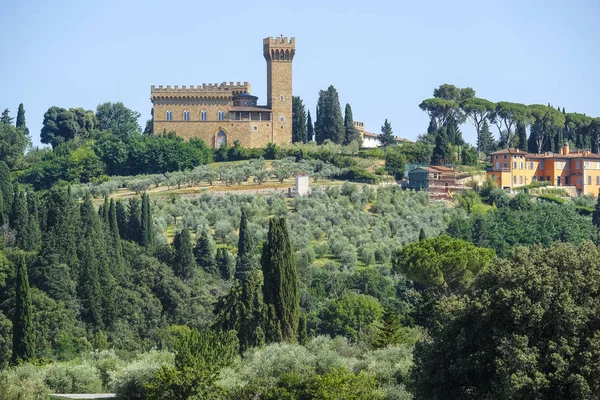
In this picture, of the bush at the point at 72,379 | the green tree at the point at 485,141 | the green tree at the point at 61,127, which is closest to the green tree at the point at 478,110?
the green tree at the point at 485,141

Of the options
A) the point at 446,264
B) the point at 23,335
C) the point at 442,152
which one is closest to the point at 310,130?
the point at 442,152

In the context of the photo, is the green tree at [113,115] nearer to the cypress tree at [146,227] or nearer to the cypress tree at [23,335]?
the cypress tree at [146,227]

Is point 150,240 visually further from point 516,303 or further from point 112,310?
point 516,303

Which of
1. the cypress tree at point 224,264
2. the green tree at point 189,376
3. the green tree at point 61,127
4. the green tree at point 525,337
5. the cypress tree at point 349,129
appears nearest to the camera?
the green tree at point 525,337

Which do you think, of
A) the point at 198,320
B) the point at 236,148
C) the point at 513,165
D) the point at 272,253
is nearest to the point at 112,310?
the point at 198,320

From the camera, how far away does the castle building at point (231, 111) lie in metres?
90.1

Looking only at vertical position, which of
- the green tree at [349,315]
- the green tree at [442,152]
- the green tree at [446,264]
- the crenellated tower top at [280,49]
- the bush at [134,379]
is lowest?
the green tree at [349,315]

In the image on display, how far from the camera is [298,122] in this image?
92.2m

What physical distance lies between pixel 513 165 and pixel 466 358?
58042mm

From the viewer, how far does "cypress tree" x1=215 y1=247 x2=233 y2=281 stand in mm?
64562

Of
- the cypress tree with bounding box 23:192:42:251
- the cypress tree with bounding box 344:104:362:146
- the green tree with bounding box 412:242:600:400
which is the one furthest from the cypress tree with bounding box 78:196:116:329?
the cypress tree with bounding box 344:104:362:146

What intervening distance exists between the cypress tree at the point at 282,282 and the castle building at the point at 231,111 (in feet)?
138

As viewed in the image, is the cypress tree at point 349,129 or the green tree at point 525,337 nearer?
the green tree at point 525,337

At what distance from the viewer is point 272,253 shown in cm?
4834
